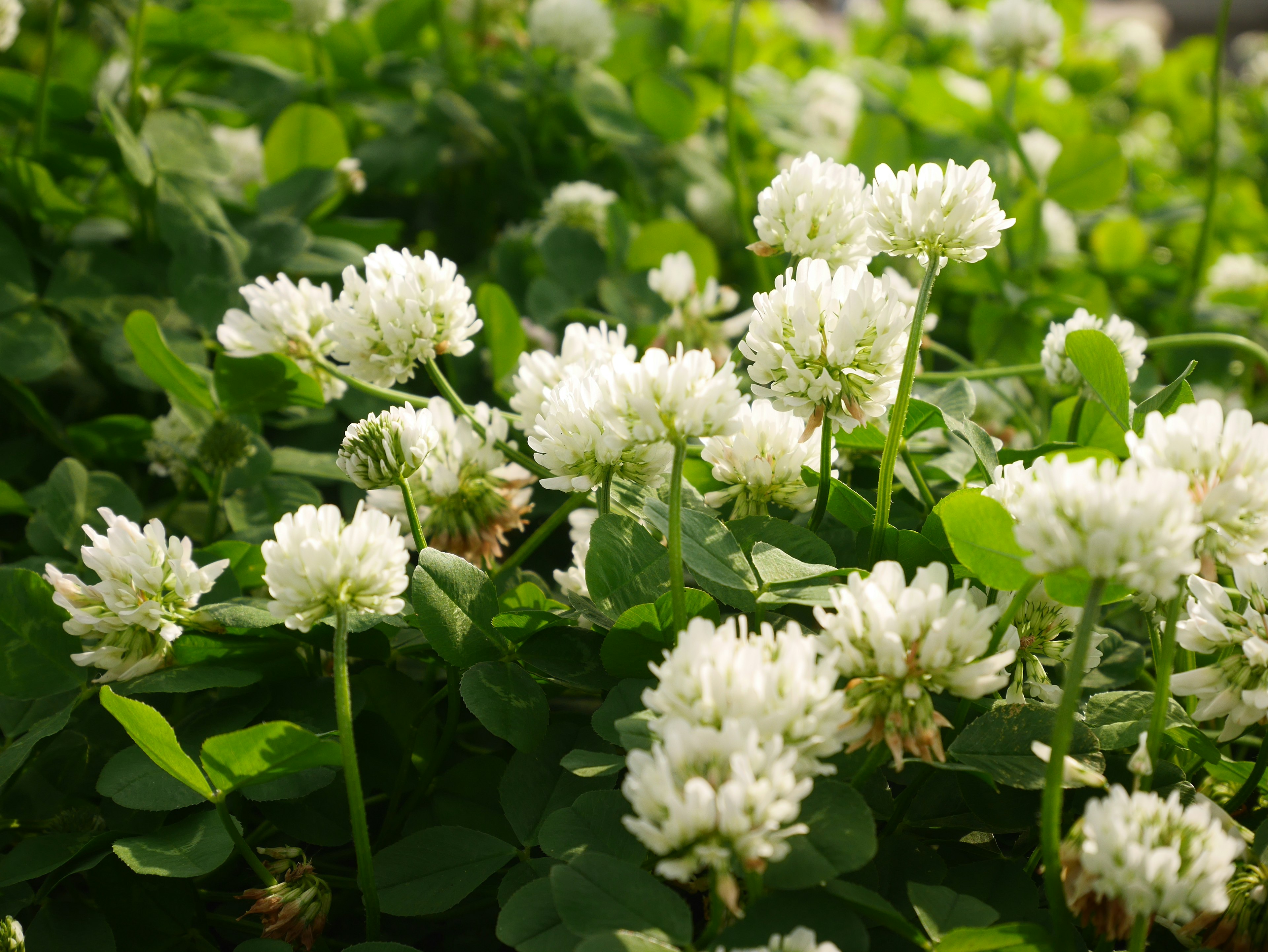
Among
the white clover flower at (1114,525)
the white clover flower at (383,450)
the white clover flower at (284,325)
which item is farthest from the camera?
the white clover flower at (284,325)

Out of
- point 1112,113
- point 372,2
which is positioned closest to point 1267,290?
point 1112,113

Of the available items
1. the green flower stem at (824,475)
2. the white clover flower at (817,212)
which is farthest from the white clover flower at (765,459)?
the white clover flower at (817,212)

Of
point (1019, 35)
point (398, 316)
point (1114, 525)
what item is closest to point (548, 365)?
point (398, 316)

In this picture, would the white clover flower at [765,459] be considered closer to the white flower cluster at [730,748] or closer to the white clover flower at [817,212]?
the white clover flower at [817,212]

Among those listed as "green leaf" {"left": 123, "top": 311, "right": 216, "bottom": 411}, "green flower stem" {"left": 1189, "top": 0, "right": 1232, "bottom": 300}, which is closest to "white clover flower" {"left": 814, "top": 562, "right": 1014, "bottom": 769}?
"green leaf" {"left": 123, "top": 311, "right": 216, "bottom": 411}

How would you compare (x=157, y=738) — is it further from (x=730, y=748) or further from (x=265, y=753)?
(x=730, y=748)

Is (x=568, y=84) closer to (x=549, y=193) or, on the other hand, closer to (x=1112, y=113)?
(x=549, y=193)
